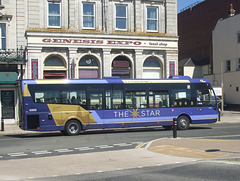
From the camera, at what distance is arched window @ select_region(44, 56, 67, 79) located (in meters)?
29.5

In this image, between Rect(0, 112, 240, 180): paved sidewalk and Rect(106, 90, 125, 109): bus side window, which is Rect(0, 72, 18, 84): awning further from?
Rect(0, 112, 240, 180): paved sidewalk

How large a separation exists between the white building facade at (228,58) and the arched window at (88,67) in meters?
19.7

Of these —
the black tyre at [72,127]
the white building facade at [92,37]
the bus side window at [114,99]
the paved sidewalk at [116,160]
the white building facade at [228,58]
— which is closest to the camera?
the paved sidewalk at [116,160]

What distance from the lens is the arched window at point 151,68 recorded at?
32344 mm

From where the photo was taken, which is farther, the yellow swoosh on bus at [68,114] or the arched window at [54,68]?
the arched window at [54,68]

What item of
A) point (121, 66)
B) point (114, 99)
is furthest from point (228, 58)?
point (114, 99)

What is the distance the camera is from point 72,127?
2095cm

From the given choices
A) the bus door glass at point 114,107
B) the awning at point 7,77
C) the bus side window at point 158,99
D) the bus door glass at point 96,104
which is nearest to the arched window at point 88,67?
the awning at point 7,77

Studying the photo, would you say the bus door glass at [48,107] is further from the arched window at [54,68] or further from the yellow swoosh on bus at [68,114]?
the arched window at [54,68]

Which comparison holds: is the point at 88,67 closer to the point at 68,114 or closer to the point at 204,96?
the point at 68,114

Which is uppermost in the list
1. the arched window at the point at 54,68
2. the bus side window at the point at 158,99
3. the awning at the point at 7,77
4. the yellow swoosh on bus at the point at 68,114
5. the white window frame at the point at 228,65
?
the white window frame at the point at 228,65

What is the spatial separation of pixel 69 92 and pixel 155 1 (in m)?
15.1

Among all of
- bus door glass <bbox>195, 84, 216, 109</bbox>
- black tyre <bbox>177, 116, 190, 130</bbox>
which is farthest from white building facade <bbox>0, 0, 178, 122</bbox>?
black tyre <bbox>177, 116, 190, 130</bbox>

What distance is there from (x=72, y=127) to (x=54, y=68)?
32.3ft
